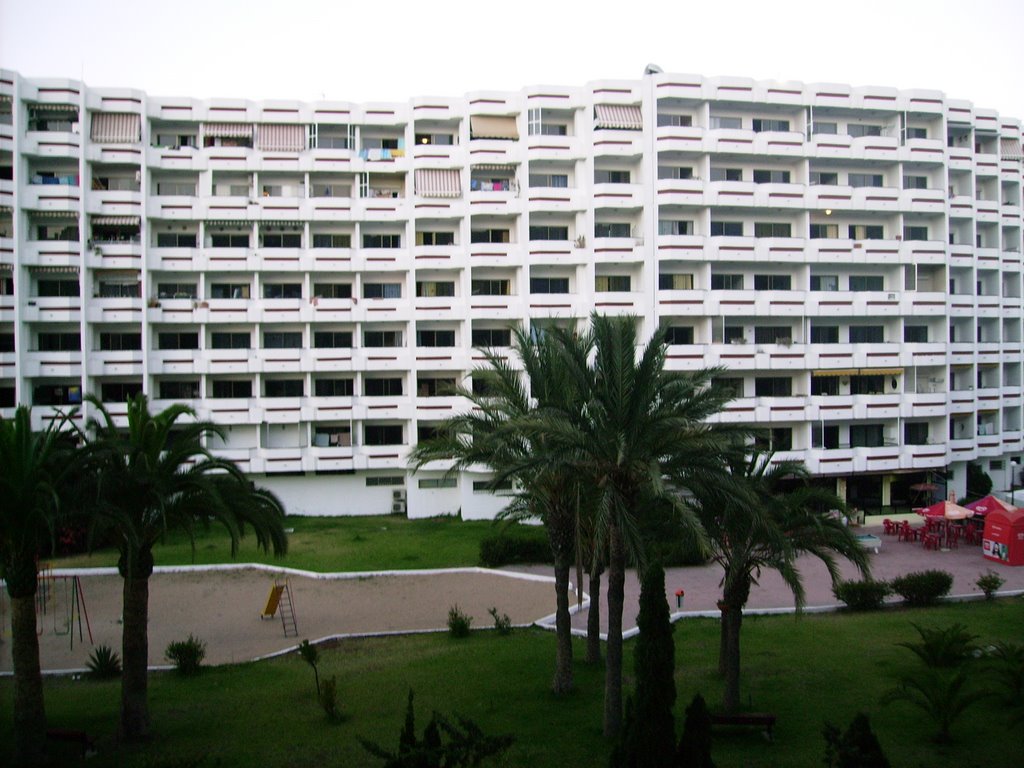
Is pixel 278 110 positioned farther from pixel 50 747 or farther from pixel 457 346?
pixel 50 747

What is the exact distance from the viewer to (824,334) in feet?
139

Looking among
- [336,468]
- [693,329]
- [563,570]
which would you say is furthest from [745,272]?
[563,570]

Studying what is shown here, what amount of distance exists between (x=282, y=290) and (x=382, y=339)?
5.87m

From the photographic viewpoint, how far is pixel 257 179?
4075 cm

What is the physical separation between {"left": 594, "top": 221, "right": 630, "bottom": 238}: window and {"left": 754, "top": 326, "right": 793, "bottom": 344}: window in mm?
8758

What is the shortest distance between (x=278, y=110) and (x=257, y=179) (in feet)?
12.3

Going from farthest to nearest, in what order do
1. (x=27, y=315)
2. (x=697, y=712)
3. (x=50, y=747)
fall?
(x=27, y=315)
(x=50, y=747)
(x=697, y=712)

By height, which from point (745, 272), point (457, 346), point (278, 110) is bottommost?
point (457, 346)

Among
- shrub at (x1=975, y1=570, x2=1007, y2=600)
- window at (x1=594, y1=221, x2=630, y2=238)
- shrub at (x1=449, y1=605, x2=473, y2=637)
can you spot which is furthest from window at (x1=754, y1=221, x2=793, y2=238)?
shrub at (x1=449, y1=605, x2=473, y2=637)

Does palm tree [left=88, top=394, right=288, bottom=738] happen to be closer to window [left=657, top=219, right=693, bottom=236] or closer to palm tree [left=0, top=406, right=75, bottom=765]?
palm tree [left=0, top=406, right=75, bottom=765]

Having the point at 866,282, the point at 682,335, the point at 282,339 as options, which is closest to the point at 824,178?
the point at 866,282

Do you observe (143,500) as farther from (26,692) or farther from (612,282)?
(612,282)

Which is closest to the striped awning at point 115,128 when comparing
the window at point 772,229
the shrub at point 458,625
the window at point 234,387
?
the window at point 234,387

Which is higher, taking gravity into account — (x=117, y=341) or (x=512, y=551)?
(x=117, y=341)
